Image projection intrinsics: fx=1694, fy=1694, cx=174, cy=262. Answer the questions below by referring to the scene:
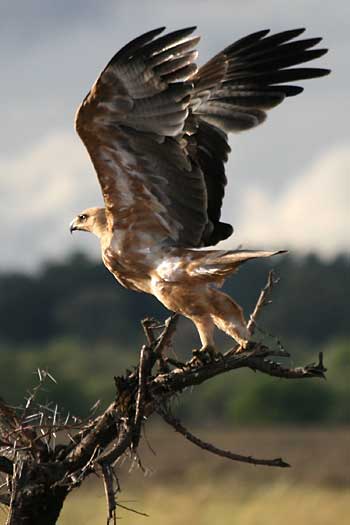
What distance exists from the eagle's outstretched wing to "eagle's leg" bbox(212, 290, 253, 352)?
0.84m

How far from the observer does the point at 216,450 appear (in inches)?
316

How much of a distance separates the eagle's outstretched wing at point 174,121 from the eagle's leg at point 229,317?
0.84m

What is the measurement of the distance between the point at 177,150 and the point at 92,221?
3.37 feet

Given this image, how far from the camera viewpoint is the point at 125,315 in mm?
73625

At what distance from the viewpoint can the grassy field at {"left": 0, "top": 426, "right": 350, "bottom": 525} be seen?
22.6m

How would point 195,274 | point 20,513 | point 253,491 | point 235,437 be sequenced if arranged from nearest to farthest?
point 20,513, point 195,274, point 253,491, point 235,437

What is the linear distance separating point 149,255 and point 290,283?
67.5 meters

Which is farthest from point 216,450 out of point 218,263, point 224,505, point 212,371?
point 224,505

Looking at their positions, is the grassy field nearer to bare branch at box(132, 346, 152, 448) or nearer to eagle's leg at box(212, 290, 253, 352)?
eagle's leg at box(212, 290, 253, 352)

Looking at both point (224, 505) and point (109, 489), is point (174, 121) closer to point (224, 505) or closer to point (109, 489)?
point (109, 489)

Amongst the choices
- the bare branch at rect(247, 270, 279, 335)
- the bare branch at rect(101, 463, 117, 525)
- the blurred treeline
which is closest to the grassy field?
the blurred treeline

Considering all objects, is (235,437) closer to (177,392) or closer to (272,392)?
(272,392)

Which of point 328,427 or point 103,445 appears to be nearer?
point 103,445

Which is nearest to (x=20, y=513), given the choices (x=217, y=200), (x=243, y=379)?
(x=217, y=200)
